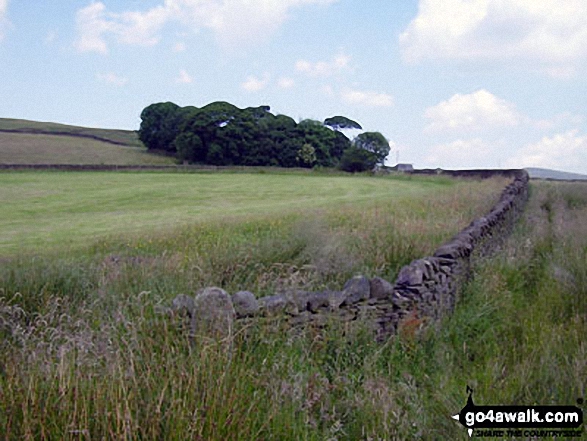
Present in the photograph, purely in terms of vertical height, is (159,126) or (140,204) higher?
(159,126)

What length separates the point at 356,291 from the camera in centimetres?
569

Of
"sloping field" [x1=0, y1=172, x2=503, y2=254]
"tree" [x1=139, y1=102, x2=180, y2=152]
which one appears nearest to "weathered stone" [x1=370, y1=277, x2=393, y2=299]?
"sloping field" [x1=0, y1=172, x2=503, y2=254]

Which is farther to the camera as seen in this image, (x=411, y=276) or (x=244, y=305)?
(x=411, y=276)

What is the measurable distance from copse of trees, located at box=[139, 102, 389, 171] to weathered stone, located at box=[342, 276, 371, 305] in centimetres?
6327

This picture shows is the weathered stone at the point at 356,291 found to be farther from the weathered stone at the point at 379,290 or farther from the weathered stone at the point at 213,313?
the weathered stone at the point at 213,313

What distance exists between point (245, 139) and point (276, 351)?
67897 mm

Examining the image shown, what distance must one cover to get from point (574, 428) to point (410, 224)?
7.68 metres

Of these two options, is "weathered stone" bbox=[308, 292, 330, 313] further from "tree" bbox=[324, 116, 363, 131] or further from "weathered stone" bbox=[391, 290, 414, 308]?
"tree" bbox=[324, 116, 363, 131]

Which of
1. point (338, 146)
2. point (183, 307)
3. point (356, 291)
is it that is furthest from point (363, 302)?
point (338, 146)

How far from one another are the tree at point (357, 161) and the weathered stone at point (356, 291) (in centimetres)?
6241

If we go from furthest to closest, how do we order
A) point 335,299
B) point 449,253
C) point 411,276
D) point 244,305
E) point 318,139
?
point 318,139 → point 449,253 → point 411,276 → point 335,299 → point 244,305

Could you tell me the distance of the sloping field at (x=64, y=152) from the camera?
196 feet

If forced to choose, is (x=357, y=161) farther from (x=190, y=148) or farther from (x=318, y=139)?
(x=190, y=148)

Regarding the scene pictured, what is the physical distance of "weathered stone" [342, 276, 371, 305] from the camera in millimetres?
5629
